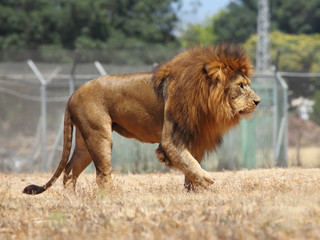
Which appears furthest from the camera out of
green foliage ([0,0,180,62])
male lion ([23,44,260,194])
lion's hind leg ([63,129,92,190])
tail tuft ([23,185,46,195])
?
green foliage ([0,0,180,62])

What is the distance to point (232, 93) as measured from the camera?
6770 mm

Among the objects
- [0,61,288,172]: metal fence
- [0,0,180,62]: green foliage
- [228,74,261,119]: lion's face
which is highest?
[0,0,180,62]: green foliage

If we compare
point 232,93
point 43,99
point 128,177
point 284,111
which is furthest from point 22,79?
point 232,93

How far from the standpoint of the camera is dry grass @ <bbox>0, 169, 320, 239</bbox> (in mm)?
4340

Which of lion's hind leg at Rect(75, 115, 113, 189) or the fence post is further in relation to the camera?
the fence post

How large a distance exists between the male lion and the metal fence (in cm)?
417

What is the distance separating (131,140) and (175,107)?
5.39 m

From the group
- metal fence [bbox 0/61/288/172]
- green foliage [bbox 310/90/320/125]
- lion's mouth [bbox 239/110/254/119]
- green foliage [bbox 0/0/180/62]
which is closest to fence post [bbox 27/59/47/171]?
metal fence [bbox 0/61/288/172]

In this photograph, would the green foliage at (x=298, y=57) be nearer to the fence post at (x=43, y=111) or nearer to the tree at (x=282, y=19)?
the tree at (x=282, y=19)

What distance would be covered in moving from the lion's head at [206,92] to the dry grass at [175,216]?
0.80 meters

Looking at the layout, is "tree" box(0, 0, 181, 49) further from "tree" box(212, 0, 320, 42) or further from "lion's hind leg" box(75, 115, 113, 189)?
"lion's hind leg" box(75, 115, 113, 189)

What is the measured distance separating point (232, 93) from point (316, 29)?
4141 centimetres

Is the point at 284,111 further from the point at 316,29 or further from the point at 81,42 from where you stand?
the point at 316,29

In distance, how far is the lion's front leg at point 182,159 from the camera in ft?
21.0
